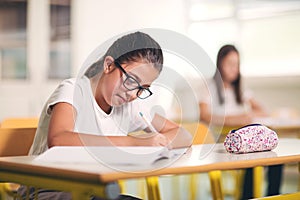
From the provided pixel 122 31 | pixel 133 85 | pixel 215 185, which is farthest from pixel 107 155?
pixel 122 31

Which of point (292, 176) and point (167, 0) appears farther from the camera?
point (167, 0)

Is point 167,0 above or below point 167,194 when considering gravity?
above

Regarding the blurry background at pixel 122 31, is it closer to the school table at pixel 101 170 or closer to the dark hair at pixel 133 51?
the dark hair at pixel 133 51

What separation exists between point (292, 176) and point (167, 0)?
83.1 inches

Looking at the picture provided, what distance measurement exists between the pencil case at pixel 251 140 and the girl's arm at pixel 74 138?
209 mm

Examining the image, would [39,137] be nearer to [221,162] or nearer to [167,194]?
[221,162]

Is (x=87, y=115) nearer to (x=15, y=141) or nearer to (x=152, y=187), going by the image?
(x=15, y=141)

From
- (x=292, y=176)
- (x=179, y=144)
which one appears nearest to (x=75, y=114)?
(x=179, y=144)

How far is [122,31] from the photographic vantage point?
18.1 feet

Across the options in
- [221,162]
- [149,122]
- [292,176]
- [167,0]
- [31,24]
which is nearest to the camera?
[221,162]

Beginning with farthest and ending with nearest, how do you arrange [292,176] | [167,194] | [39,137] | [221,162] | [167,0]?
1. [167,0]
2. [292,176]
3. [167,194]
4. [39,137]
5. [221,162]

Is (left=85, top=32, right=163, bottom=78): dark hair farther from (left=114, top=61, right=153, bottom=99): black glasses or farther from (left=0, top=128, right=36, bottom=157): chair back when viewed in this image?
(left=0, top=128, right=36, bottom=157): chair back

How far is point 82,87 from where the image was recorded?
176 cm

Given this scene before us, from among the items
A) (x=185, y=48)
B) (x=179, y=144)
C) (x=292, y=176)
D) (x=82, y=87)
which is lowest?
(x=292, y=176)
